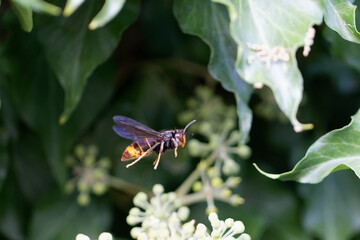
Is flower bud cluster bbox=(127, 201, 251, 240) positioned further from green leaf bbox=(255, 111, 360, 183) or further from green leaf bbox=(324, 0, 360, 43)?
green leaf bbox=(324, 0, 360, 43)

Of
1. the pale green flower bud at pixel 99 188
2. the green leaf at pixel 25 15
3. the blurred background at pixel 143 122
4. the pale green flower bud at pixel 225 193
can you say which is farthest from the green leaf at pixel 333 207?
the green leaf at pixel 25 15

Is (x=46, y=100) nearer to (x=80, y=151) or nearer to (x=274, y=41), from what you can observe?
(x=80, y=151)

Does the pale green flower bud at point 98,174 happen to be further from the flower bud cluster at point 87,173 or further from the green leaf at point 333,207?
the green leaf at point 333,207

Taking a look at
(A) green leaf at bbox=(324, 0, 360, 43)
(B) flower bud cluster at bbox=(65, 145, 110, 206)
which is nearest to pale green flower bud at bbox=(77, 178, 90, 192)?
(B) flower bud cluster at bbox=(65, 145, 110, 206)

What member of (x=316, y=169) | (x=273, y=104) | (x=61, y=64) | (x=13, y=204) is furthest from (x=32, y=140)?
(x=316, y=169)

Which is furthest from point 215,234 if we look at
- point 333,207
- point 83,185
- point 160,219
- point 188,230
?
point 333,207

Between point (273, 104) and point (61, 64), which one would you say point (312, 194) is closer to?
point (273, 104)
